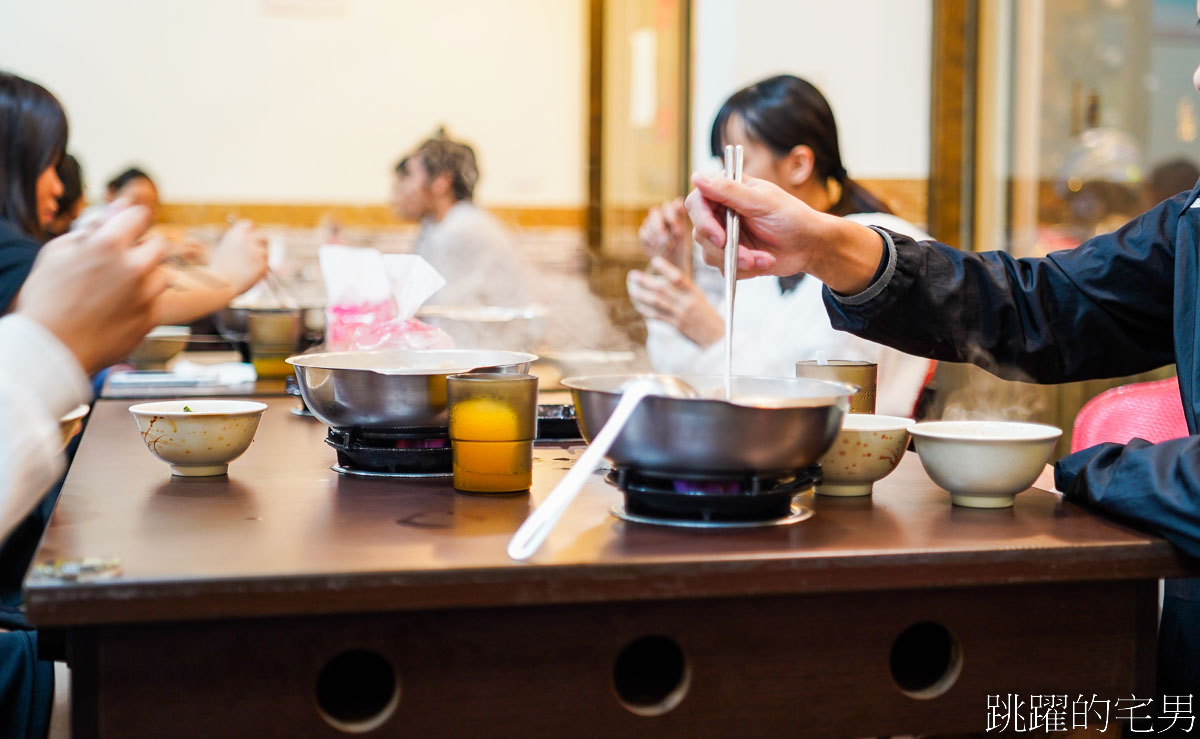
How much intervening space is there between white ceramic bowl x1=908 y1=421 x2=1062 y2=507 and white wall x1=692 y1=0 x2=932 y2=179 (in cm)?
308

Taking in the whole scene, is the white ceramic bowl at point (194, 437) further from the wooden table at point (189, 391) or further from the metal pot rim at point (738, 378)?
the wooden table at point (189, 391)

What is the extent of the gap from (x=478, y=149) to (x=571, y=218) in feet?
2.42

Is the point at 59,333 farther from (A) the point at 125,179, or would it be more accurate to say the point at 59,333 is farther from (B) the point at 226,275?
(A) the point at 125,179

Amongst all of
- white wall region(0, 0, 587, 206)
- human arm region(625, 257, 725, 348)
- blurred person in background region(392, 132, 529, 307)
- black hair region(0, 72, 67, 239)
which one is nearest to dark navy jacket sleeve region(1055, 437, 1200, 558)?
human arm region(625, 257, 725, 348)

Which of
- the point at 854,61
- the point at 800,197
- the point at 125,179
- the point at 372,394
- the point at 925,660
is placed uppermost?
the point at 854,61

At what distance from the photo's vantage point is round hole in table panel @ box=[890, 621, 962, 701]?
1005mm

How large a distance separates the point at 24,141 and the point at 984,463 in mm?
2273

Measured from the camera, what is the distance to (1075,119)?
3.86 m

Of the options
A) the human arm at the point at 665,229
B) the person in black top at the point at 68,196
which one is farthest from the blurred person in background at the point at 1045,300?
the person in black top at the point at 68,196

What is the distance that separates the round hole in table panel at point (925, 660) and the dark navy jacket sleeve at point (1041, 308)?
17.8 inches

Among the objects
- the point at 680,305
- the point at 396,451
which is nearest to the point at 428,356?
the point at 396,451

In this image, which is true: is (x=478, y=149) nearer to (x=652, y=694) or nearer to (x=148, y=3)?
(x=148, y=3)

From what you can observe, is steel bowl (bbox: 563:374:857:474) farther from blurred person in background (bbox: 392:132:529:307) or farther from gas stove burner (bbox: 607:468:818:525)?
blurred person in background (bbox: 392:132:529:307)

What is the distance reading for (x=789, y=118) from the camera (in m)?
2.45
